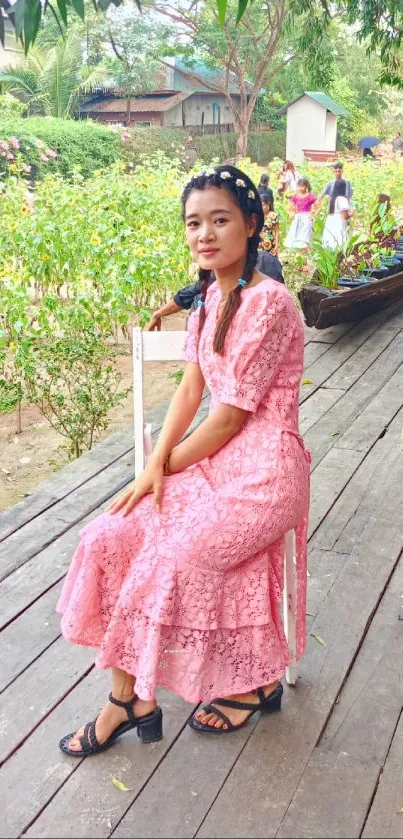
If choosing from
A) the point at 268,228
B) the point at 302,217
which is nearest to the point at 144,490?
the point at 268,228

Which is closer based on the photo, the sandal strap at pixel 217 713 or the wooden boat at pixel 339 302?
the sandal strap at pixel 217 713

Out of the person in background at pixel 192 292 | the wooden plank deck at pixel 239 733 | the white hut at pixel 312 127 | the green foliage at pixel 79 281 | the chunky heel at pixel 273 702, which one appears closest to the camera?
the wooden plank deck at pixel 239 733

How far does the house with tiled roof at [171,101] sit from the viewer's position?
2645 cm

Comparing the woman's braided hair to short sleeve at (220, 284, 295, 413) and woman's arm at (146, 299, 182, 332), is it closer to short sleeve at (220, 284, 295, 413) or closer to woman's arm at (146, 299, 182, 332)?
short sleeve at (220, 284, 295, 413)

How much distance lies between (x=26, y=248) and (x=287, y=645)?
17.2 feet

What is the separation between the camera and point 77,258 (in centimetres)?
709

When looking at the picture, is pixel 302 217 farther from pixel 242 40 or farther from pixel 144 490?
pixel 242 40

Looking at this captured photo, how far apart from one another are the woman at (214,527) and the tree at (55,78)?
888 inches

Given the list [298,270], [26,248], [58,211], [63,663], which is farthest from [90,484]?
[298,270]

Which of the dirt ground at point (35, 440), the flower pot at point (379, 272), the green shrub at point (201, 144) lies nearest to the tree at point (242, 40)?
the green shrub at point (201, 144)

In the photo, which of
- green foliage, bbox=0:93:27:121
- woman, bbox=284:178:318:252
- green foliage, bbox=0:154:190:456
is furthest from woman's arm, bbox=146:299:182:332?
green foliage, bbox=0:93:27:121

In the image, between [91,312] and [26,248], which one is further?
[26,248]

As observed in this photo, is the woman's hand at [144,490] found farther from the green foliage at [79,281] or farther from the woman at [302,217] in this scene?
the woman at [302,217]

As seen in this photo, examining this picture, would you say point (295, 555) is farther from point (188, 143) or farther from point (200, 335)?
point (188, 143)
